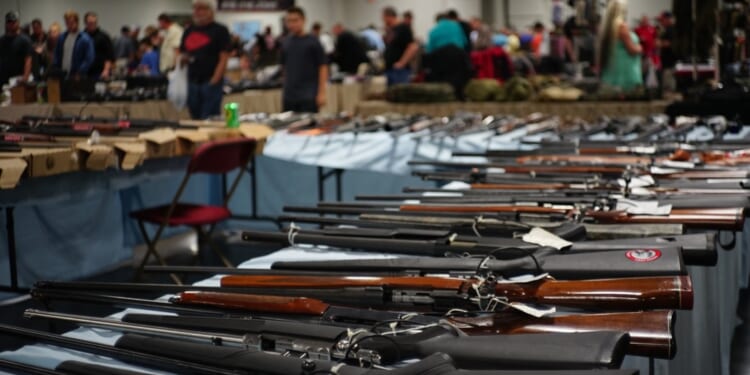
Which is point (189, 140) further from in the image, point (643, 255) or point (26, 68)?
point (643, 255)

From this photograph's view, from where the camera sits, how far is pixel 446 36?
30.9 ft

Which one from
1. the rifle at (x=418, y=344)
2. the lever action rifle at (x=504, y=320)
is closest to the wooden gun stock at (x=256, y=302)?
the lever action rifle at (x=504, y=320)

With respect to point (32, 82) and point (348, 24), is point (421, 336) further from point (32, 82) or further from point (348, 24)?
point (348, 24)

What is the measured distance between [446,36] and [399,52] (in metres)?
0.56

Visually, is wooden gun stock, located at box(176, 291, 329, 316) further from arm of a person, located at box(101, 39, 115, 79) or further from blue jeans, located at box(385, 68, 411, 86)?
blue jeans, located at box(385, 68, 411, 86)

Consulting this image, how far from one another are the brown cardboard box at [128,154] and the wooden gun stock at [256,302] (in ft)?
8.29

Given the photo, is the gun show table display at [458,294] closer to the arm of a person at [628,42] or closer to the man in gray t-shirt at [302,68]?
the man in gray t-shirt at [302,68]

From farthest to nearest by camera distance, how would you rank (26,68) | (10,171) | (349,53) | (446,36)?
1. (349,53)
2. (446,36)
3. (26,68)
4. (10,171)

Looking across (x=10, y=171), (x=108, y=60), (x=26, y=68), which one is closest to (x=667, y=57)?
(x=108, y=60)

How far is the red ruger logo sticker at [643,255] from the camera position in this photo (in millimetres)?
1805

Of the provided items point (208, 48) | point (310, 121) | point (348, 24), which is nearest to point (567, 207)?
point (310, 121)

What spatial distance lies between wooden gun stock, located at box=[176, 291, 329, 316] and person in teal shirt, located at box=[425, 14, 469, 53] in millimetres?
7849

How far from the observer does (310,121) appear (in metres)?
6.12

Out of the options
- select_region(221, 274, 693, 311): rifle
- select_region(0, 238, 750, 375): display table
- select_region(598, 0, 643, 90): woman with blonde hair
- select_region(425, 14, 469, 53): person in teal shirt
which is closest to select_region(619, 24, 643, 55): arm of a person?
select_region(598, 0, 643, 90): woman with blonde hair
